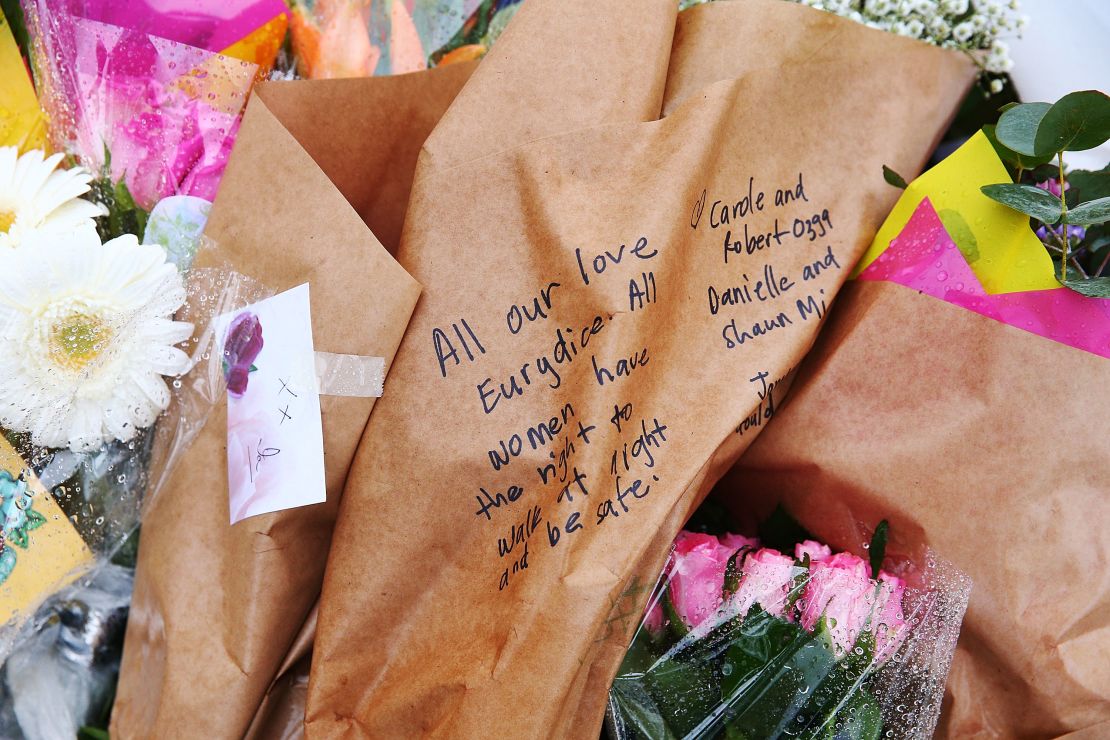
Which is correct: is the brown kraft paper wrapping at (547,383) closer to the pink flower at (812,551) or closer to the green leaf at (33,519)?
the pink flower at (812,551)

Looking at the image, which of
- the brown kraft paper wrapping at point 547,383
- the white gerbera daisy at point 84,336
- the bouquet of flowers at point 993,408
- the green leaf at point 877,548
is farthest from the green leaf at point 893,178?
the white gerbera daisy at point 84,336

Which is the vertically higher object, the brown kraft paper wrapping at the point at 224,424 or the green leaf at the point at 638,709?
the brown kraft paper wrapping at the point at 224,424

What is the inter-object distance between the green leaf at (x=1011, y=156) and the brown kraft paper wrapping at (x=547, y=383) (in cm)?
19

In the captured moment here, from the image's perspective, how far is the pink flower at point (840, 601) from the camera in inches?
21.6

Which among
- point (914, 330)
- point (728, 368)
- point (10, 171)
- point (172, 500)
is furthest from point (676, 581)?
point (10, 171)

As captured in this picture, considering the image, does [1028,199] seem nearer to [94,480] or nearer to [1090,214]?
[1090,214]

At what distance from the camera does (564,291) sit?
0.56m

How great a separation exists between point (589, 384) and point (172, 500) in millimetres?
358

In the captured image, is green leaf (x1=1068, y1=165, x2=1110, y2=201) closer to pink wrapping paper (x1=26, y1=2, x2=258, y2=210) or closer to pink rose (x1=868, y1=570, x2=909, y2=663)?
pink rose (x1=868, y1=570, x2=909, y2=663)

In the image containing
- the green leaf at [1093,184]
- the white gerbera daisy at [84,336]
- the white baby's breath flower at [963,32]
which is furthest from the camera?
the white baby's breath flower at [963,32]

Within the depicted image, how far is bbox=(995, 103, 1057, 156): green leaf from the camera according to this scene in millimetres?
583

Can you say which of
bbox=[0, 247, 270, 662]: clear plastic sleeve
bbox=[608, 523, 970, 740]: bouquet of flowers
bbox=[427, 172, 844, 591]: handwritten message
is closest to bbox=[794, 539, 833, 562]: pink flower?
bbox=[608, 523, 970, 740]: bouquet of flowers

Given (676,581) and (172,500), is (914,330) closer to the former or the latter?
(676,581)

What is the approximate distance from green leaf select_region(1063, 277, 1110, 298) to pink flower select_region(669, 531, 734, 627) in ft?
1.05
